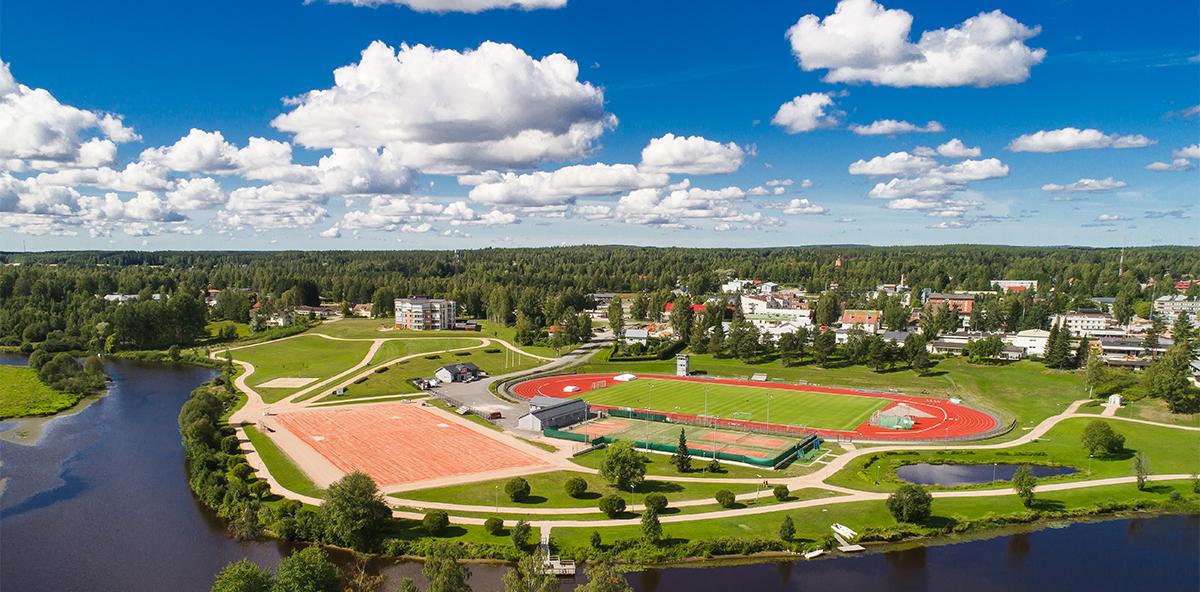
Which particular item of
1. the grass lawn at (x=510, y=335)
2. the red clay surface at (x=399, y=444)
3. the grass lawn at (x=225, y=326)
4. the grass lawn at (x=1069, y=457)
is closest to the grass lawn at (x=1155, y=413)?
the grass lawn at (x=1069, y=457)

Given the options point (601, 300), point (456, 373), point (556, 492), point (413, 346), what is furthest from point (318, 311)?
point (556, 492)

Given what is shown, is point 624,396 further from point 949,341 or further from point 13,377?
point 13,377

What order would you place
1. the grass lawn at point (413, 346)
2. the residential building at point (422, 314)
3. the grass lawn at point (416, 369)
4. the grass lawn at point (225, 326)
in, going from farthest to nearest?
1. the residential building at point (422, 314)
2. the grass lawn at point (225, 326)
3. the grass lawn at point (413, 346)
4. the grass lawn at point (416, 369)

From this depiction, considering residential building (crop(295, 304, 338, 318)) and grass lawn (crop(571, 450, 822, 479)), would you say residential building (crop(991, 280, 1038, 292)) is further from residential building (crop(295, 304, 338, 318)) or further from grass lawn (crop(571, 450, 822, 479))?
residential building (crop(295, 304, 338, 318))

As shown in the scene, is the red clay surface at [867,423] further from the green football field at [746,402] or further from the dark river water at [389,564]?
the dark river water at [389,564]

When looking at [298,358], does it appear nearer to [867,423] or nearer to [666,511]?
[666,511]

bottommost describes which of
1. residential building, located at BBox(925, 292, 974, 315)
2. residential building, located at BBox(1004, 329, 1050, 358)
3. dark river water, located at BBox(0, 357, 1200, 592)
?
dark river water, located at BBox(0, 357, 1200, 592)

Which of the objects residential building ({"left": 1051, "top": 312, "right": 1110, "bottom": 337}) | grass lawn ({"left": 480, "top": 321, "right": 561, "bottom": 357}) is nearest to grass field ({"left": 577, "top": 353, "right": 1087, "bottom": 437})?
grass lawn ({"left": 480, "top": 321, "right": 561, "bottom": 357})
